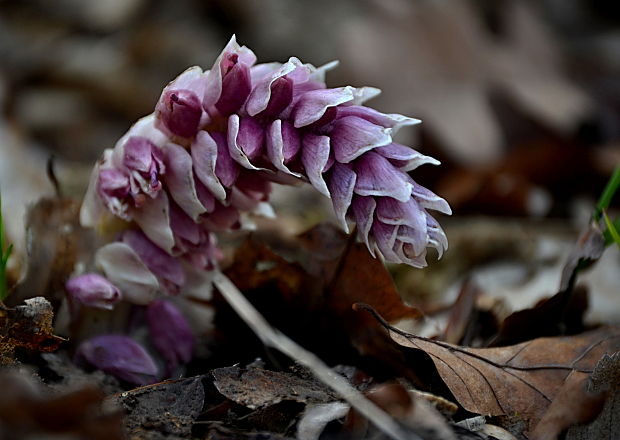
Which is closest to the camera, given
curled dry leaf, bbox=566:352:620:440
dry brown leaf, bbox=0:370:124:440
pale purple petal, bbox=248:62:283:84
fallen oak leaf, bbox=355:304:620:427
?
dry brown leaf, bbox=0:370:124:440

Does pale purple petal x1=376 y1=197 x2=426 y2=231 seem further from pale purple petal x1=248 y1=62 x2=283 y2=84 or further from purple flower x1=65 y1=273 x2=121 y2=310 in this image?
purple flower x1=65 y1=273 x2=121 y2=310

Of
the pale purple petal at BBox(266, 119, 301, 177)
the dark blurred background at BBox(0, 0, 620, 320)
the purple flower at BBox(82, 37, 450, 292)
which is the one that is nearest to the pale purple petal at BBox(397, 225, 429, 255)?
the purple flower at BBox(82, 37, 450, 292)

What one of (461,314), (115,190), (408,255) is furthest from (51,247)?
(461,314)

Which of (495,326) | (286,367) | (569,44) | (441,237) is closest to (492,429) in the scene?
(441,237)

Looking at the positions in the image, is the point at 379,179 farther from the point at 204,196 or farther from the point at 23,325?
the point at 23,325

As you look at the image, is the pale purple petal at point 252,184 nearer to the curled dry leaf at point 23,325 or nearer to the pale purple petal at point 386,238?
the pale purple petal at point 386,238
